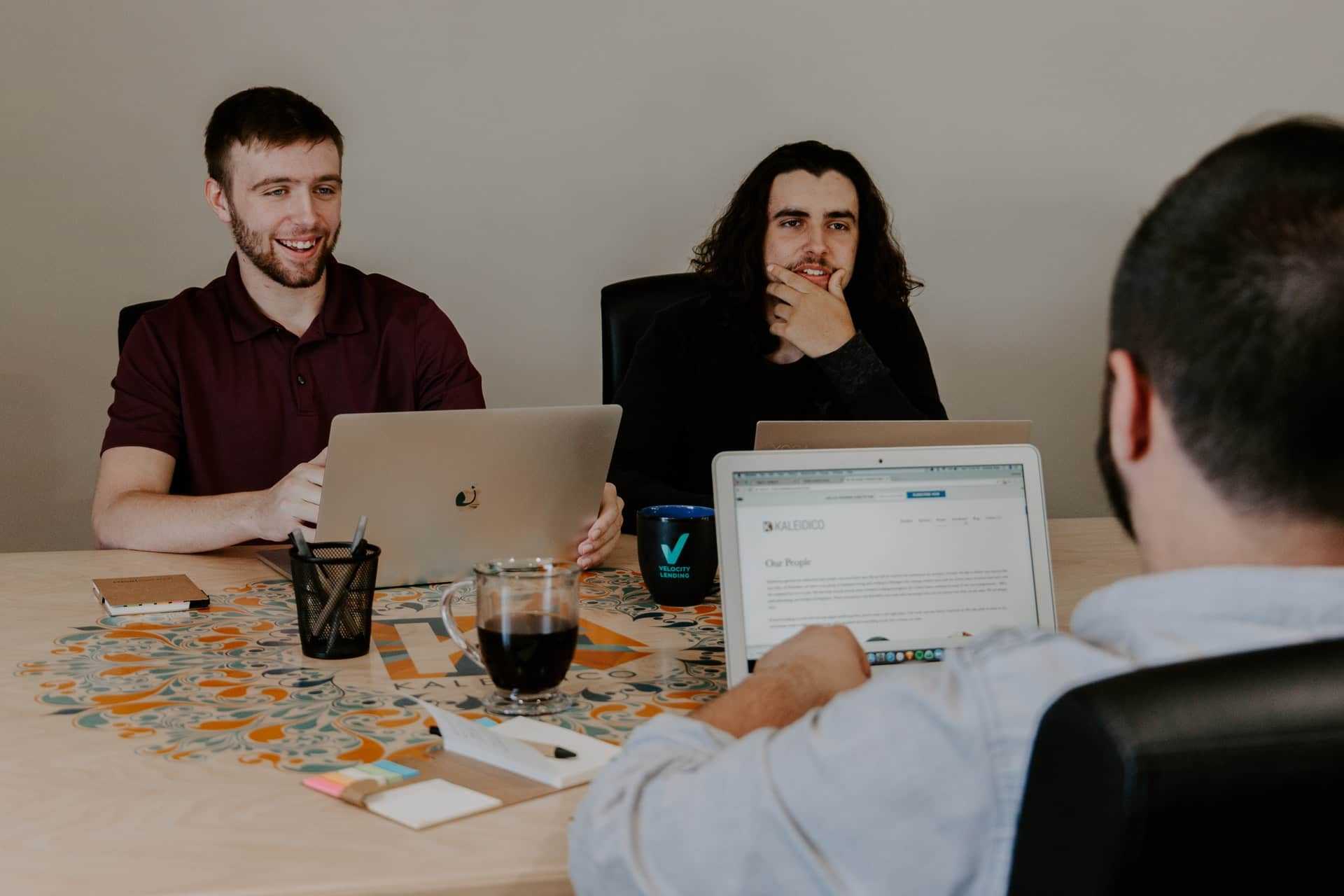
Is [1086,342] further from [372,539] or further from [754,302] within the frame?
[372,539]

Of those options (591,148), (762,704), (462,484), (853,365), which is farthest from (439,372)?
(762,704)

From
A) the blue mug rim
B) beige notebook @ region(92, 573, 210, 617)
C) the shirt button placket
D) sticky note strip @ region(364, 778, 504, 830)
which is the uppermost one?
the shirt button placket

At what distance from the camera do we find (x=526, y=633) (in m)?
1.06

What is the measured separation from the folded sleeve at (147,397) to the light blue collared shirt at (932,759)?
1586 mm

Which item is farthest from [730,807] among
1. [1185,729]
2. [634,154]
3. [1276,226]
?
[634,154]

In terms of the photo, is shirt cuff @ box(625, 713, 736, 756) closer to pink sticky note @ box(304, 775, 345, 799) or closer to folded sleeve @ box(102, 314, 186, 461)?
pink sticky note @ box(304, 775, 345, 799)

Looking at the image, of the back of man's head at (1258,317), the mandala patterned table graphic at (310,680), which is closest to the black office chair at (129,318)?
the mandala patterned table graphic at (310,680)

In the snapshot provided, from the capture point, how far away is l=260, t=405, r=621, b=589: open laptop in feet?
4.50

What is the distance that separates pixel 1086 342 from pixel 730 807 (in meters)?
2.86

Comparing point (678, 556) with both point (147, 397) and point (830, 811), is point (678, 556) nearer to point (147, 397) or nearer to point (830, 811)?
point (830, 811)

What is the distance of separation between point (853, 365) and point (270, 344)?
1023mm

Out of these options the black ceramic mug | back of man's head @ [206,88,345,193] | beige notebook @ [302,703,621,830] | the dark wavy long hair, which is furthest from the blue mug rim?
back of man's head @ [206,88,345,193]

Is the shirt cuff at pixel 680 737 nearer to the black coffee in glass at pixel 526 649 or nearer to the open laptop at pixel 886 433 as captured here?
the black coffee in glass at pixel 526 649

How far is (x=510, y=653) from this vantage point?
41.6 inches
